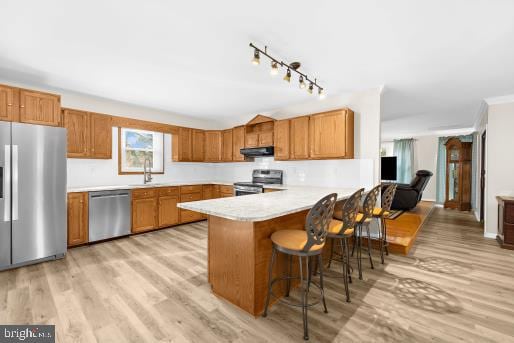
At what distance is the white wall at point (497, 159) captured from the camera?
13.2 ft

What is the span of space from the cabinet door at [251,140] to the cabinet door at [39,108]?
3306 millimetres

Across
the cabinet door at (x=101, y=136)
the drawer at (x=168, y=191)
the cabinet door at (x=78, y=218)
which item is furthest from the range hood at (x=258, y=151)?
the cabinet door at (x=78, y=218)

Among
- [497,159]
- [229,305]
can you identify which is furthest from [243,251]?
[497,159]

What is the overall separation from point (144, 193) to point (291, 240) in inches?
137

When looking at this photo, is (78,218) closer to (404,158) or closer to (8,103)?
(8,103)

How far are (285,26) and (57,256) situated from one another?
4072mm

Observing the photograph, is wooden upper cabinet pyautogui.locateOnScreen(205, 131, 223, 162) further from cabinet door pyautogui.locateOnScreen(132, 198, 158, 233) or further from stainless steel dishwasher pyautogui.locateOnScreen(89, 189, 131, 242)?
stainless steel dishwasher pyautogui.locateOnScreen(89, 189, 131, 242)

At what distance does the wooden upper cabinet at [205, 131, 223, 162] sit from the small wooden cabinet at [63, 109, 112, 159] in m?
2.21

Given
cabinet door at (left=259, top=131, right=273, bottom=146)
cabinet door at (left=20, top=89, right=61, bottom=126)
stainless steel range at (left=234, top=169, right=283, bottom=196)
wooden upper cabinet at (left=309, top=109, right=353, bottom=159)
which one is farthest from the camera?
cabinet door at (left=259, top=131, right=273, bottom=146)

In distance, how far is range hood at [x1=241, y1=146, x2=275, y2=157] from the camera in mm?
4898

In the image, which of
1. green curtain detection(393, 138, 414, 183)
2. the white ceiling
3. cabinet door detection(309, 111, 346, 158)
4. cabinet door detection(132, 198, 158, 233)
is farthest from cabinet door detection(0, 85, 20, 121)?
green curtain detection(393, 138, 414, 183)

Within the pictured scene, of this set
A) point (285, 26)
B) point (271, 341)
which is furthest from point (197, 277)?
point (285, 26)

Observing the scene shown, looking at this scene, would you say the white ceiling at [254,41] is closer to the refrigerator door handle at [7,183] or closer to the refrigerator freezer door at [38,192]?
the refrigerator freezer door at [38,192]

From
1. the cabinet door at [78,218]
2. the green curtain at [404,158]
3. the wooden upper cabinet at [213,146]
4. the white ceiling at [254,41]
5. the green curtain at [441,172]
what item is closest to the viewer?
the white ceiling at [254,41]
